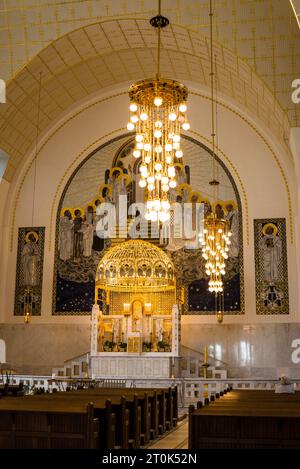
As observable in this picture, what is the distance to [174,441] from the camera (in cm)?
934

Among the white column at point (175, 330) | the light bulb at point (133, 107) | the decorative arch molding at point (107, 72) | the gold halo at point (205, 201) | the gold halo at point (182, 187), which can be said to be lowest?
the white column at point (175, 330)

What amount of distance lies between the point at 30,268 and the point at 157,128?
34.6 ft

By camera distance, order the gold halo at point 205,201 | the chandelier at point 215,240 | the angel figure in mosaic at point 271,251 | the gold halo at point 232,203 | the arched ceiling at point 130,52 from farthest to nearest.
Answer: the gold halo at point 205,201 → the gold halo at point 232,203 → the angel figure in mosaic at point 271,251 → the arched ceiling at point 130,52 → the chandelier at point 215,240

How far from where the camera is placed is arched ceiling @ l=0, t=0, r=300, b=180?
1381 cm

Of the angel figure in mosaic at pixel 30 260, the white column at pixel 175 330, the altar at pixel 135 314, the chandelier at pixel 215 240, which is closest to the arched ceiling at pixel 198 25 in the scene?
the chandelier at pixel 215 240

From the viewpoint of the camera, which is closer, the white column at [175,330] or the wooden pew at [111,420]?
the wooden pew at [111,420]

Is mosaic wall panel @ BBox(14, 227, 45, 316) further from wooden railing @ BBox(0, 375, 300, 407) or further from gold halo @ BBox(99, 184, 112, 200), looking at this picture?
wooden railing @ BBox(0, 375, 300, 407)

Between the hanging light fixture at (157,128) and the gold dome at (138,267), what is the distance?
6.70 metres

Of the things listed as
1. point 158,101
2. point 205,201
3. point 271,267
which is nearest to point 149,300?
point 205,201

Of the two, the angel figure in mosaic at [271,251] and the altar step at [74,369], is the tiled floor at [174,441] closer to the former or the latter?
the altar step at [74,369]

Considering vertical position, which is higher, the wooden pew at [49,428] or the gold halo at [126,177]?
the gold halo at [126,177]

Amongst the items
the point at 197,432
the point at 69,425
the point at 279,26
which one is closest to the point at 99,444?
the point at 69,425

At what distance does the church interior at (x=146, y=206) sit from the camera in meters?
14.1

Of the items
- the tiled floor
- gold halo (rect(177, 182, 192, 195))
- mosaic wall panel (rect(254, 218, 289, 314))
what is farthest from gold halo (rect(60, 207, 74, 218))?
the tiled floor
